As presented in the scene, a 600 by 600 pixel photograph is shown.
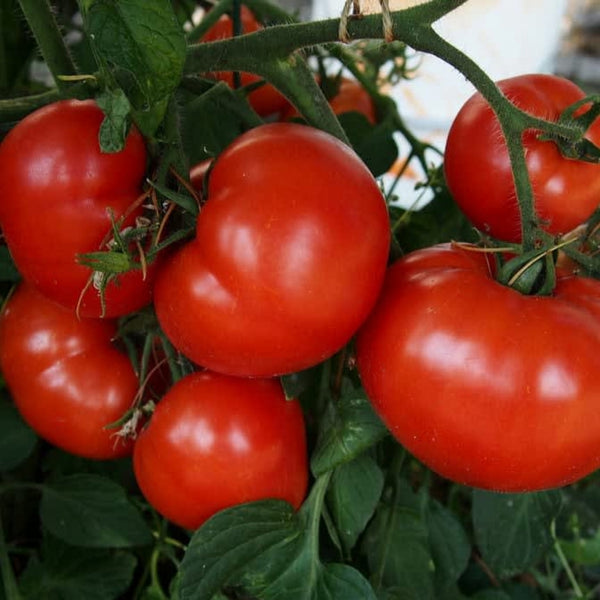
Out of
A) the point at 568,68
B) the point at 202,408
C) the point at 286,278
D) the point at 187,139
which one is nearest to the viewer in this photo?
the point at 286,278

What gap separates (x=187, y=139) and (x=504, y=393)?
0.34 meters

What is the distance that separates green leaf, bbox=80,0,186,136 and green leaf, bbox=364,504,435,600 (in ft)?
1.28

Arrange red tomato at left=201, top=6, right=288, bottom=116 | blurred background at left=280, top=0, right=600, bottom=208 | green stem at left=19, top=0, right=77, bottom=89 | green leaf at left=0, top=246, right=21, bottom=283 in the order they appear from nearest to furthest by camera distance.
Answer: green stem at left=19, top=0, right=77, bottom=89 < green leaf at left=0, top=246, right=21, bottom=283 < red tomato at left=201, top=6, right=288, bottom=116 < blurred background at left=280, top=0, right=600, bottom=208

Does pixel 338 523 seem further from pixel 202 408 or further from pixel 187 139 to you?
pixel 187 139

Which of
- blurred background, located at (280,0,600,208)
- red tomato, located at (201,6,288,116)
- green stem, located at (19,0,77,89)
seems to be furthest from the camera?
blurred background, located at (280,0,600,208)

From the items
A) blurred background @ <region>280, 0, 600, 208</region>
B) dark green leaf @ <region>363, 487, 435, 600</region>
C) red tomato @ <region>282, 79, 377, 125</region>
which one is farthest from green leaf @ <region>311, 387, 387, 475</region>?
blurred background @ <region>280, 0, 600, 208</region>

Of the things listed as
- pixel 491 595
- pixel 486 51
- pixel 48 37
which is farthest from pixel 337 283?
pixel 486 51

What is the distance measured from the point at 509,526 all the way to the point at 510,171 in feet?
1.05

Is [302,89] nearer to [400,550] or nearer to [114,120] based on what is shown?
[114,120]

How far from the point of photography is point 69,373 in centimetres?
58

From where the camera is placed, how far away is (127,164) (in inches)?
17.7

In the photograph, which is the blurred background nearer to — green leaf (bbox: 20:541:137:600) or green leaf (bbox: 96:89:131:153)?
green leaf (bbox: 20:541:137:600)

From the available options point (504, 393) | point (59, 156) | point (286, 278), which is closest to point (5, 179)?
point (59, 156)

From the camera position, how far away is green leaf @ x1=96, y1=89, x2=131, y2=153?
1.34 ft
